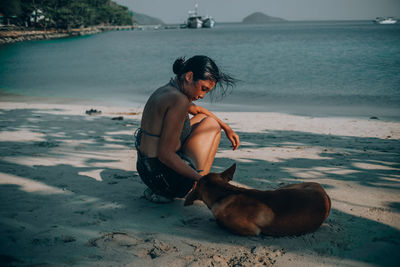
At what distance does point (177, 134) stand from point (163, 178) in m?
0.51

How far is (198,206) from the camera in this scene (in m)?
3.21

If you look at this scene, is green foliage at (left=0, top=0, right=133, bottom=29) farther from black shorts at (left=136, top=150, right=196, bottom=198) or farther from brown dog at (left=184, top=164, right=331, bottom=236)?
brown dog at (left=184, top=164, right=331, bottom=236)

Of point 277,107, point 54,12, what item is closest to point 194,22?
point 54,12

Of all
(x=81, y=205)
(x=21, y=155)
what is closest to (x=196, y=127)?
(x=81, y=205)

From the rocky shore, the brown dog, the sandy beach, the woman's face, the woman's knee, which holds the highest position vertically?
the rocky shore

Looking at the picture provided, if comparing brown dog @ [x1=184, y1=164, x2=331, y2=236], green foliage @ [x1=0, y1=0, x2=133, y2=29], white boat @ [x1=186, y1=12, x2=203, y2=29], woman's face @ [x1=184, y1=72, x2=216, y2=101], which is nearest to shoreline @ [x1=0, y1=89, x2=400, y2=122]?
woman's face @ [x1=184, y1=72, x2=216, y2=101]

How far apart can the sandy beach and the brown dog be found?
102mm

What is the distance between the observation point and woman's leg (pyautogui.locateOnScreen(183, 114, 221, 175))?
3068 mm

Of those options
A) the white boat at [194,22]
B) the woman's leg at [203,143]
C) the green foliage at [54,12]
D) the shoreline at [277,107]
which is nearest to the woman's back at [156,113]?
the woman's leg at [203,143]

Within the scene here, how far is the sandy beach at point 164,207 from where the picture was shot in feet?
7.49

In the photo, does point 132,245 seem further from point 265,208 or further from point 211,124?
point 211,124

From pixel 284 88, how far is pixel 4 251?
57.8ft

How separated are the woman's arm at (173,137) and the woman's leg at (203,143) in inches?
12.9

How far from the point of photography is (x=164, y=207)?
3156 mm
